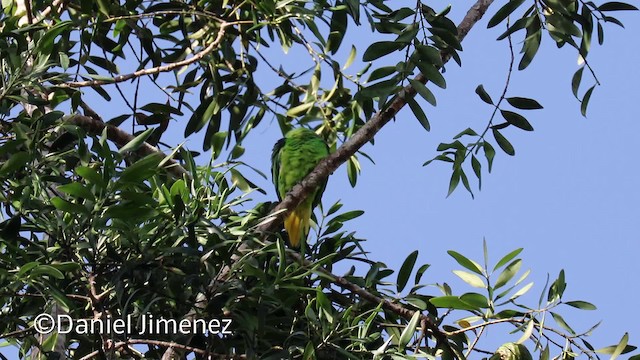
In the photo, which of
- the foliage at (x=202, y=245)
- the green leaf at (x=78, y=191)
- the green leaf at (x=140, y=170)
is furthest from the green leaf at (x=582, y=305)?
the green leaf at (x=78, y=191)

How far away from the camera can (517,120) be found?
9.04 feet

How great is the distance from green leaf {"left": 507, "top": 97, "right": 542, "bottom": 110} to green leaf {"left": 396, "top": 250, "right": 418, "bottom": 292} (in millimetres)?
496

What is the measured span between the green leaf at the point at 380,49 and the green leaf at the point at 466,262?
21.7 inches

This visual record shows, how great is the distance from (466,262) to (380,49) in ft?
1.96

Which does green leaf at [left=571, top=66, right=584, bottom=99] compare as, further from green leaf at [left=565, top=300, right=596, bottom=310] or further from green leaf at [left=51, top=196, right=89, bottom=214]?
green leaf at [left=51, top=196, right=89, bottom=214]

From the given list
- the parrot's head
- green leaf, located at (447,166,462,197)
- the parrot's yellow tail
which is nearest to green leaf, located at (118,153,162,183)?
green leaf, located at (447,166,462,197)

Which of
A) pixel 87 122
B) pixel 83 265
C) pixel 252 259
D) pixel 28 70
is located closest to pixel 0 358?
pixel 83 265

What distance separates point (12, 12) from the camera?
3078 mm

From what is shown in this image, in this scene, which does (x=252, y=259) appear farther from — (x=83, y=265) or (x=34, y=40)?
(x=34, y=40)

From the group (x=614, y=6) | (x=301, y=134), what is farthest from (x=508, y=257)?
(x=301, y=134)

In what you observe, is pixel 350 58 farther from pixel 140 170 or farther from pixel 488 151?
pixel 140 170

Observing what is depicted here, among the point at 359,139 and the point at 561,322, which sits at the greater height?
the point at 359,139

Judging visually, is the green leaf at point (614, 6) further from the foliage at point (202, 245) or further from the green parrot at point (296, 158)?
the green parrot at point (296, 158)

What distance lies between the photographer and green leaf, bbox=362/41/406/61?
257 centimetres
